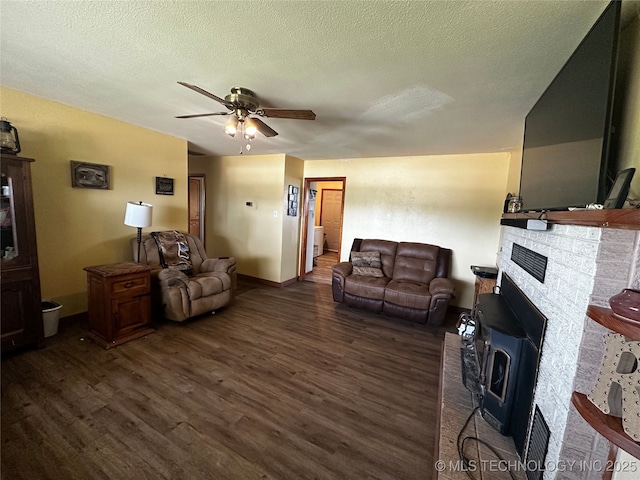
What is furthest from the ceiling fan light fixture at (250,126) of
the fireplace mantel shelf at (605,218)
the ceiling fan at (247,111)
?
the fireplace mantel shelf at (605,218)

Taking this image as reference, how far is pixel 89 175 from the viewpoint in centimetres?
279

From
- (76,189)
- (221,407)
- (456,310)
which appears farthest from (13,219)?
(456,310)

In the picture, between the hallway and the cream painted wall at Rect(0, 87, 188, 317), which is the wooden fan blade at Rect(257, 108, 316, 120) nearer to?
the cream painted wall at Rect(0, 87, 188, 317)

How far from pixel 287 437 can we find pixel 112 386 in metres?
1.43

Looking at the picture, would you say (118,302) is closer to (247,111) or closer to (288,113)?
(247,111)

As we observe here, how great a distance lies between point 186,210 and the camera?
155 inches

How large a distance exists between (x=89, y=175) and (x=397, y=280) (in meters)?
4.10

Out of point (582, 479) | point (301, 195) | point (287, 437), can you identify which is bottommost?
point (287, 437)

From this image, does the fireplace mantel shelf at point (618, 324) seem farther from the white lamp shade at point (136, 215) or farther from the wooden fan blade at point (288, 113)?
the white lamp shade at point (136, 215)

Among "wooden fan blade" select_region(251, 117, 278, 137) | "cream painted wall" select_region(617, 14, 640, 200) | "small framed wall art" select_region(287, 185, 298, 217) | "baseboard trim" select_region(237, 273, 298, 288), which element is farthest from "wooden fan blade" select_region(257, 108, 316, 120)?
"baseboard trim" select_region(237, 273, 298, 288)

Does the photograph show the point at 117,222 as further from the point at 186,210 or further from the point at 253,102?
the point at 253,102

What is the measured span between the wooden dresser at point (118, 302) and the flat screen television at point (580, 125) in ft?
11.3

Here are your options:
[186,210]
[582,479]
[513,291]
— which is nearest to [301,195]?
[186,210]

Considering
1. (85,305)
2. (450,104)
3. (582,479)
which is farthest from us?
(85,305)
